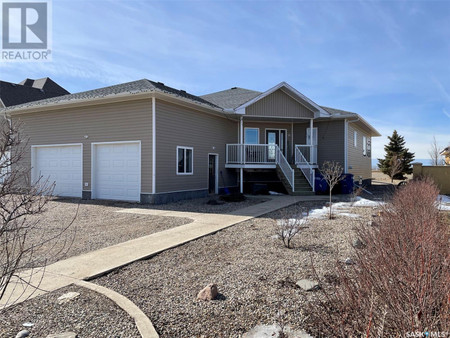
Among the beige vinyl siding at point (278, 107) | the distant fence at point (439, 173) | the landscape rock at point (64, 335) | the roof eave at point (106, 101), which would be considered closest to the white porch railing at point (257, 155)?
the beige vinyl siding at point (278, 107)

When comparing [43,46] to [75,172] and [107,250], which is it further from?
[107,250]

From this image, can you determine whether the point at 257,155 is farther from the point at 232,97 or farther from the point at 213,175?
the point at 232,97

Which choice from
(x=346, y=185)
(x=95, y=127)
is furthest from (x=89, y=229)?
(x=346, y=185)

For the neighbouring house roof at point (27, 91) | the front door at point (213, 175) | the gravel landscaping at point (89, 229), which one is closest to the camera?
the gravel landscaping at point (89, 229)

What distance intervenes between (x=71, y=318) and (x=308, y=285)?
2590 millimetres

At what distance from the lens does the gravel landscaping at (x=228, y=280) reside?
109 inches

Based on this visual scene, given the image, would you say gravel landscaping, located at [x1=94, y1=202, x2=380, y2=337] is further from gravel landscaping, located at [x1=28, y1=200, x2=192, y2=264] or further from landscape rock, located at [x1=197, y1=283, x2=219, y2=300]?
gravel landscaping, located at [x1=28, y1=200, x2=192, y2=264]

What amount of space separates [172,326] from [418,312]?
2.02 meters

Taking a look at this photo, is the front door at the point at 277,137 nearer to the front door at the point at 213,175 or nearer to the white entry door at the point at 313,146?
the white entry door at the point at 313,146

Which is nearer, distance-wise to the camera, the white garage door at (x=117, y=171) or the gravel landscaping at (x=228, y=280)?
the gravel landscaping at (x=228, y=280)

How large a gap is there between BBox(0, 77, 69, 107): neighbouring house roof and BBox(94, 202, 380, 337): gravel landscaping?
73.0 feet

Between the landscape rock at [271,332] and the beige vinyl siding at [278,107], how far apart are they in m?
12.9

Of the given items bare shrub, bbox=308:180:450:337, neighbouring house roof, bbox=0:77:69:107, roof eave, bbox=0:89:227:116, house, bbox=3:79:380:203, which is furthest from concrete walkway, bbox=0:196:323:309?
neighbouring house roof, bbox=0:77:69:107

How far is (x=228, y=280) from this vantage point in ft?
12.3
